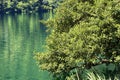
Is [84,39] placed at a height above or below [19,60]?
above

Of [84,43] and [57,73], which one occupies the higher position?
[84,43]

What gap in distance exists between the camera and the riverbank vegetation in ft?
120

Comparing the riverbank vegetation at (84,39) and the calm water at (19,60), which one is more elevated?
the riverbank vegetation at (84,39)

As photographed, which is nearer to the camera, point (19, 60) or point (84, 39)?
point (84, 39)

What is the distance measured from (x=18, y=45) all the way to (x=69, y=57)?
7056 cm

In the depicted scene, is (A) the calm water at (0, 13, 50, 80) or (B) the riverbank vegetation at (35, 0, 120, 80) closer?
(B) the riverbank vegetation at (35, 0, 120, 80)

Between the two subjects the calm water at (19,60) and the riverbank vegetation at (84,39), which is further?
the calm water at (19,60)

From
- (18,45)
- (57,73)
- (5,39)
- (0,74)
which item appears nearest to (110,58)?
(57,73)

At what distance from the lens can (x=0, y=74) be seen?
67188 millimetres

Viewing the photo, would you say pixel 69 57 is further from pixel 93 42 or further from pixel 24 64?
pixel 24 64

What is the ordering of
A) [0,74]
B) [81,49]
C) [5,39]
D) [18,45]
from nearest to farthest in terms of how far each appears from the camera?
[81,49] → [0,74] → [18,45] → [5,39]

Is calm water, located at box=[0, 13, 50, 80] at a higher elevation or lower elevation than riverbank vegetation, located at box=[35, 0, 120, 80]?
lower

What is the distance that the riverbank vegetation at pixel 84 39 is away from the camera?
36.7 meters

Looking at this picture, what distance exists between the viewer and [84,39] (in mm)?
37125
